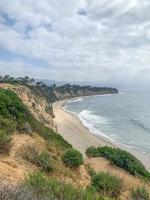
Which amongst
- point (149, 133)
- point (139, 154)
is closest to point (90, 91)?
point (149, 133)

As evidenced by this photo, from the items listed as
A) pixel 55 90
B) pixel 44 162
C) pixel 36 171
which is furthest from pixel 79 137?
pixel 55 90

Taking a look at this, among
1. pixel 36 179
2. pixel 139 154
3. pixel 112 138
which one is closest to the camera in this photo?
pixel 36 179

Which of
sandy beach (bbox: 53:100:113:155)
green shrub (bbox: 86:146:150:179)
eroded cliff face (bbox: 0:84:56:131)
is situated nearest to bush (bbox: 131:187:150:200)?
green shrub (bbox: 86:146:150:179)

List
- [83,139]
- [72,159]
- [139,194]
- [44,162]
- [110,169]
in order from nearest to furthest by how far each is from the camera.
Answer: [139,194]
[44,162]
[72,159]
[110,169]
[83,139]

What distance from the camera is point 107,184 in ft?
44.0

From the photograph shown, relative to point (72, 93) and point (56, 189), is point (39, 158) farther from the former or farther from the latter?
point (72, 93)

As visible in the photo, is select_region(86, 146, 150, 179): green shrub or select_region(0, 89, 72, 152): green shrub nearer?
select_region(0, 89, 72, 152): green shrub

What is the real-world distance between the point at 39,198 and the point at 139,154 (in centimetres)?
3064

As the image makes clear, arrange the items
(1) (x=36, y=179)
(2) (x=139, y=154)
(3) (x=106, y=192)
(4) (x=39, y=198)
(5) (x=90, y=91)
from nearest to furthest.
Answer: (4) (x=39, y=198) → (1) (x=36, y=179) → (3) (x=106, y=192) → (2) (x=139, y=154) → (5) (x=90, y=91)

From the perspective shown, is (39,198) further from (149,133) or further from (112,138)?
(149,133)

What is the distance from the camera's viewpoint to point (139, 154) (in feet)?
119

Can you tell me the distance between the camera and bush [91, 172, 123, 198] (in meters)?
13.3

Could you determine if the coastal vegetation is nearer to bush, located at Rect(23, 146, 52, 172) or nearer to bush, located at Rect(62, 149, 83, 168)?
bush, located at Rect(62, 149, 83, 168)

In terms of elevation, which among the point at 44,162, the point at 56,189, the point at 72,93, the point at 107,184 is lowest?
the point at 72,93
